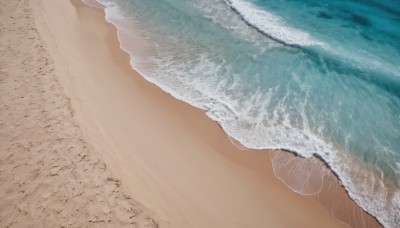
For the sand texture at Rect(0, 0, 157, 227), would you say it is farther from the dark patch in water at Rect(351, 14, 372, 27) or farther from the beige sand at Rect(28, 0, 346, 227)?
the dark patch in water at Rect(351, 14, 372, 27)

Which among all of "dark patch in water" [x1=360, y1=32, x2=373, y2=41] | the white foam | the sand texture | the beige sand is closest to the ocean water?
the white foam

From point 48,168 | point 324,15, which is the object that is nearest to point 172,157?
point 48,168

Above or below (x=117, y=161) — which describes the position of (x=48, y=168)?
above

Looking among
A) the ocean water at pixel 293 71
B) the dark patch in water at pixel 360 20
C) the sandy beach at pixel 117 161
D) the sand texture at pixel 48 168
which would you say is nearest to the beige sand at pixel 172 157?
the sandy beach at pixel 117 161

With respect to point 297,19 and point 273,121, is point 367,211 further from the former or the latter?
point 297,19

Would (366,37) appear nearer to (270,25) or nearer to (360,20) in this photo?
(360,20)

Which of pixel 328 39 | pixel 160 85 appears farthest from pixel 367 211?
pixel 328 39

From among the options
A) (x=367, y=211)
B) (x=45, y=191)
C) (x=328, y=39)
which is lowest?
(x=367, y=211)

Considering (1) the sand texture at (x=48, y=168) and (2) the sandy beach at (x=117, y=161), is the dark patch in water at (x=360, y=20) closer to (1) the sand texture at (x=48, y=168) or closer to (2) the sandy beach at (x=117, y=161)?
(2) the sandy beach at (x=117, y=161)
